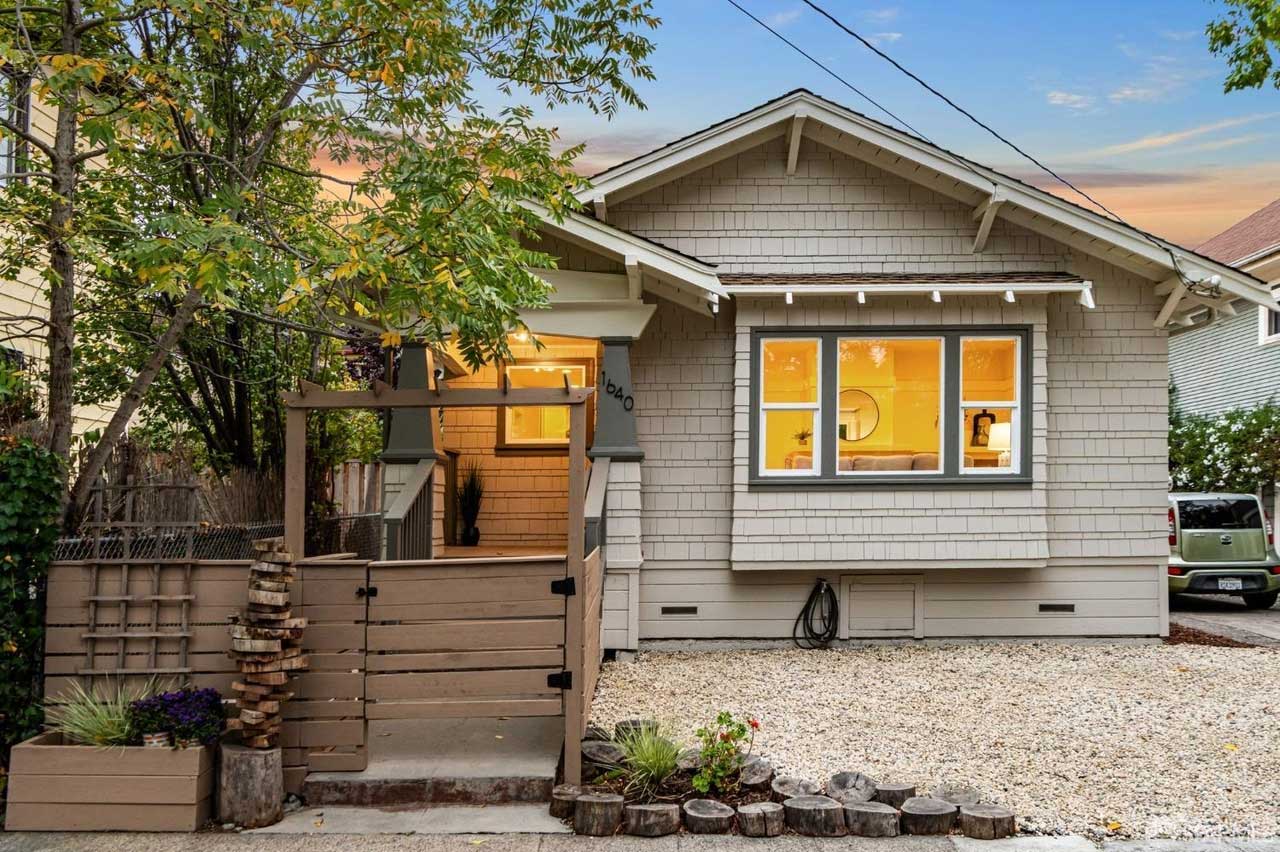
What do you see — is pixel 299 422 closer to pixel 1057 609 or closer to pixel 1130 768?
pixel 1130 768

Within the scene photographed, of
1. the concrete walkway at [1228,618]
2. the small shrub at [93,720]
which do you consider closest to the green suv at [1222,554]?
the concrete walkway at [1228,618]

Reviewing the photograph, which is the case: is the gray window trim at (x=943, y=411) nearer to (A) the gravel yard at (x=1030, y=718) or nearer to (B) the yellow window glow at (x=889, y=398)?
(B) the yellow window glow at (x=889, y=398)

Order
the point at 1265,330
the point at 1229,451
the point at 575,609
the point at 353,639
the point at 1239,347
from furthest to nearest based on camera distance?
the point at 1239,347 < the point at 1265,330 < the point at 1229,451 < the point at 575,609 < the point at 353,639

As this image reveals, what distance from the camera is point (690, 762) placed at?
16.9 ft

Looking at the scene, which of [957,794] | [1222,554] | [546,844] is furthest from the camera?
[1222,554]

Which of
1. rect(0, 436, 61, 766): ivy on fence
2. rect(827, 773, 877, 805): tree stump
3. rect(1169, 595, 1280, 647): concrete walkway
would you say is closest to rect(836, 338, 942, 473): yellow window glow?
rect(1169, 595, 1280, 647): concrete walkway

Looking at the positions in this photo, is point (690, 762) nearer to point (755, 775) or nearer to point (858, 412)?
point (755, 775)

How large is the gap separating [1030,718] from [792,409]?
366 centimetres

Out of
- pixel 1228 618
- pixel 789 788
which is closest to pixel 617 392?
pixel 789 788

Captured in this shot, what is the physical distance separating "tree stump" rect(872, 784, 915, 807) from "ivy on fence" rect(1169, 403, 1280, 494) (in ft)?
41.2

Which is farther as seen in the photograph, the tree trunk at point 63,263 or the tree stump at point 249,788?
the tree trunk at point 63,263

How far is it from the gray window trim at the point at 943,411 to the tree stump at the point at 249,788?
5.38m

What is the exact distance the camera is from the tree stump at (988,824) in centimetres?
457

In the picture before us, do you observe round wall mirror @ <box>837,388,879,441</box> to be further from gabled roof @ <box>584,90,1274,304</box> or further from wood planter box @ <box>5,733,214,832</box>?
wood planter box @ <box>5,733,214,832</box>
